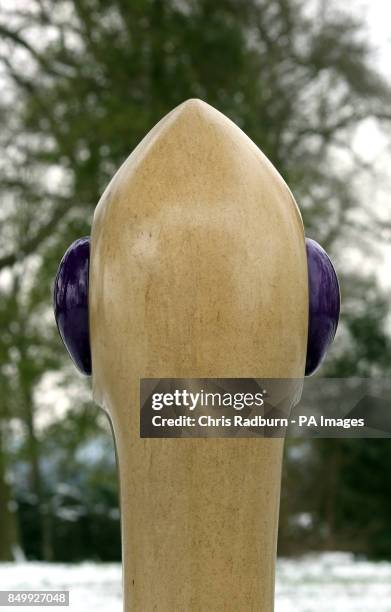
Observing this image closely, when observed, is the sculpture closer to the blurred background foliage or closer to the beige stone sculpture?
the beige stone sculpture

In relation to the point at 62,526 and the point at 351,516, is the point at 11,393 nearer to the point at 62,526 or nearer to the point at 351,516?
the point at 62,526

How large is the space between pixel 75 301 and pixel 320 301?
510 millimetres

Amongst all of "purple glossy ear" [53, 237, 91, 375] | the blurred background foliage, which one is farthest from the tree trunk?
"purple glossy ear" [53, 237, 91, 375]

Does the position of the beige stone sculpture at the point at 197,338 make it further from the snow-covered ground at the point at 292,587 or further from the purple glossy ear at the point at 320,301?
the snow-covered ground at the point at 292,587

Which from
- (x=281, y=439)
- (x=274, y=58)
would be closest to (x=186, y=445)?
(x=281, y=439)

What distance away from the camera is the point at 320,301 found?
1.84 m

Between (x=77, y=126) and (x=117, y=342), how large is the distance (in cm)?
527

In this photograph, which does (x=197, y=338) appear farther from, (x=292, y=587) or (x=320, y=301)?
(x=292, y=587)

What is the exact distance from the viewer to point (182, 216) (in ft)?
5.57

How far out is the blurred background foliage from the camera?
675 cm

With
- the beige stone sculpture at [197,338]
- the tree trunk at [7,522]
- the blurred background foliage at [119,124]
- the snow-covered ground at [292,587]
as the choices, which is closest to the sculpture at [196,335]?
the beige stone sculpture at [197,338]

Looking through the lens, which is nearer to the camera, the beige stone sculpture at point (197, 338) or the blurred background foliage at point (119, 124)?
the beige stone sculpture at point (197, 338)

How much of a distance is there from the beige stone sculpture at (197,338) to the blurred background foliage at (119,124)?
482cm

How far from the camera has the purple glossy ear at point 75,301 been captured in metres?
1.85
